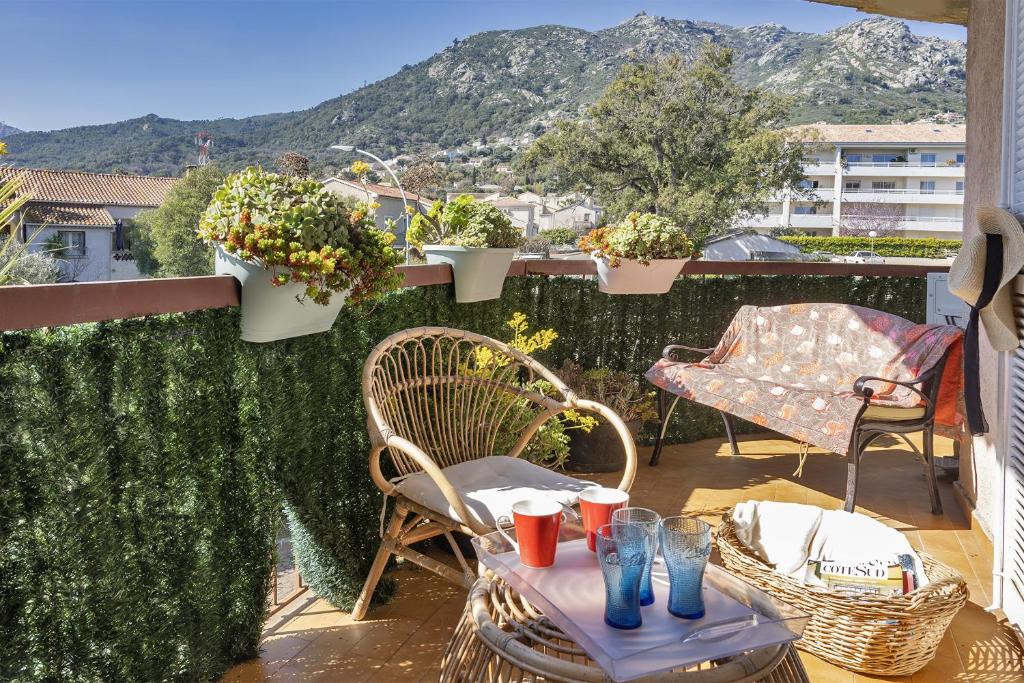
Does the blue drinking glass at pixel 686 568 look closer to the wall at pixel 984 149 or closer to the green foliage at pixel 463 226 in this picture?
the green foliage at pixel 463 226

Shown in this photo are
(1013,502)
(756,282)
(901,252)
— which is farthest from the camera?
(901,252)

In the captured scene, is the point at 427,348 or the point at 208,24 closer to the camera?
the point at 427,348

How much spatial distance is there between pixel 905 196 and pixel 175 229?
1721 inches

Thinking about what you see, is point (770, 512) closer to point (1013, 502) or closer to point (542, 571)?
point (1013, 502)

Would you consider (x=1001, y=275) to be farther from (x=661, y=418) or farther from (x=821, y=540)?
(x=661, y=418)

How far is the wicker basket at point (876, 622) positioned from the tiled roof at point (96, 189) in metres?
29.5

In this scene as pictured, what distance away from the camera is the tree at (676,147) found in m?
31.2

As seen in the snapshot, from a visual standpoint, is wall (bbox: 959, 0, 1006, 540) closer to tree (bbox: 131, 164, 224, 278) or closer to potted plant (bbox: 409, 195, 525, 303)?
potted plant (bbox: 409, 195, 525, 303)

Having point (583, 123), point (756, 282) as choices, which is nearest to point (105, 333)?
point (756, 282)

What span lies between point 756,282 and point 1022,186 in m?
2.43

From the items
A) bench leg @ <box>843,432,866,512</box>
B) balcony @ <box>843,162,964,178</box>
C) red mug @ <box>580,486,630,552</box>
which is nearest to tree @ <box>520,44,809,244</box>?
balcony @ <box>843,162,964,178</box>

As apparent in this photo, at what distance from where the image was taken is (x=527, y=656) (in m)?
1.19

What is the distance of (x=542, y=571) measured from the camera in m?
1.38

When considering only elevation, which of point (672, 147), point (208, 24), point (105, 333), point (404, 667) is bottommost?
point (404, 667)
